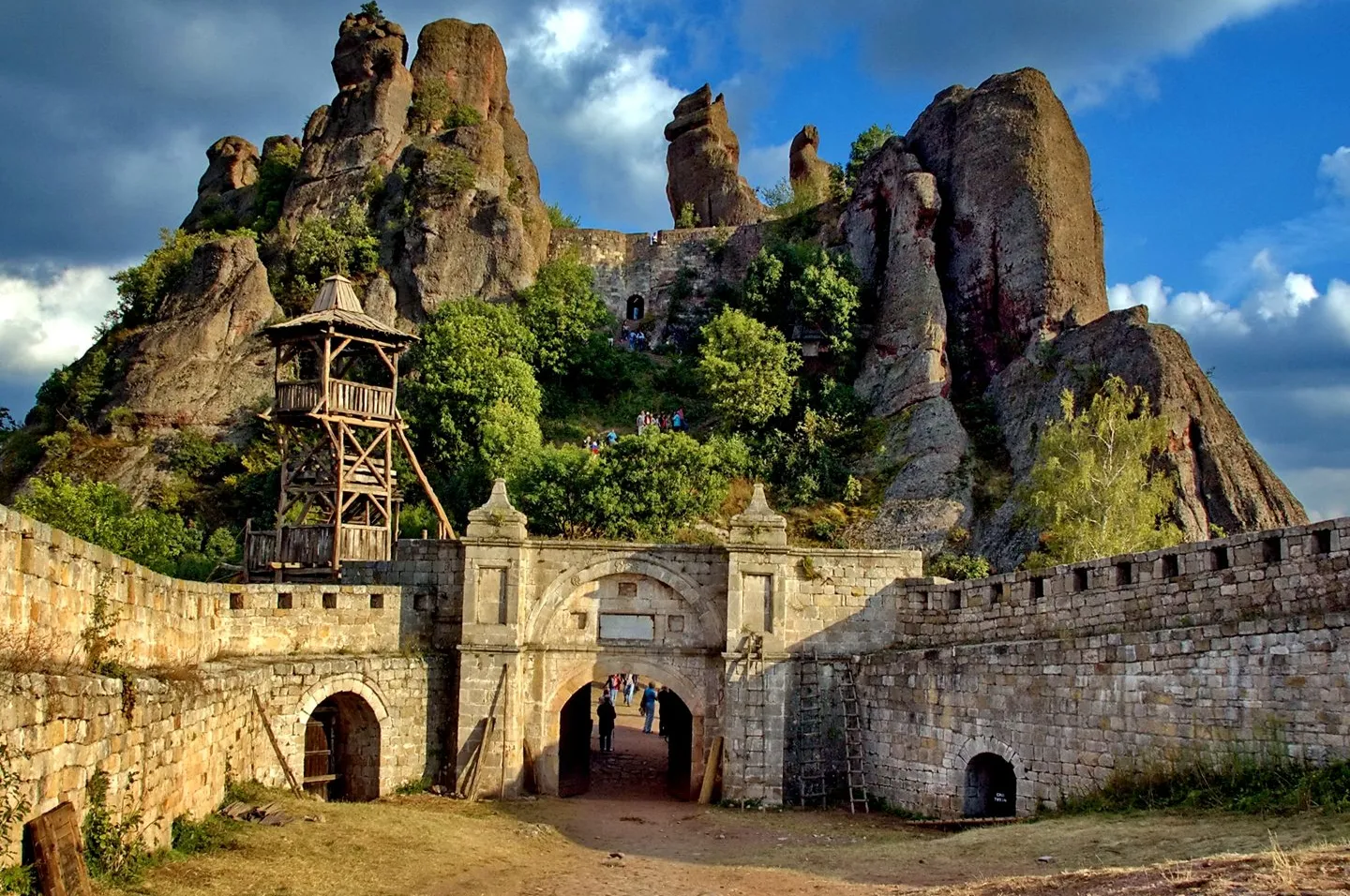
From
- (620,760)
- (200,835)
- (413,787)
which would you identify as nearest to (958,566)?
(620,760)

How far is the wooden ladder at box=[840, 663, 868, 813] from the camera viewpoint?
2070 cm

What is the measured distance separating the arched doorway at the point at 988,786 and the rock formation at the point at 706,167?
1612 inches

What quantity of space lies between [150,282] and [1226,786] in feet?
137

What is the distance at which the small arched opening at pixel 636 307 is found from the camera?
5166 cm

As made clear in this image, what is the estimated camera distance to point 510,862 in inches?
621

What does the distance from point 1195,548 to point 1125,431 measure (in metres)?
15.1

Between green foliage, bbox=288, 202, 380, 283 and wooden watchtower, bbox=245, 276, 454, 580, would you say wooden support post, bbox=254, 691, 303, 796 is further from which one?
green foliage, bbox=288, 202, 380, 283

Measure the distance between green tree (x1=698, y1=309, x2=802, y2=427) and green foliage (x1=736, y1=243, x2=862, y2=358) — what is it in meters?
1.62

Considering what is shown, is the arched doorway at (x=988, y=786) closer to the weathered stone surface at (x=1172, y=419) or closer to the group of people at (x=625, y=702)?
the group of people at (x=625, y=702)

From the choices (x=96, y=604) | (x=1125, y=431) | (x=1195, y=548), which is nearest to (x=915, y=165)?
(x=1125, y=431)

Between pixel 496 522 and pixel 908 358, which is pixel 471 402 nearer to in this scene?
pixel 908 358

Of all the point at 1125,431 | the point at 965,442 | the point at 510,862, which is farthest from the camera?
the point at 965,442

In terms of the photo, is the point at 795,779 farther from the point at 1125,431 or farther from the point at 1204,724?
the point at 1125,431

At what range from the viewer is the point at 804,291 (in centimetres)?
A: 4353
